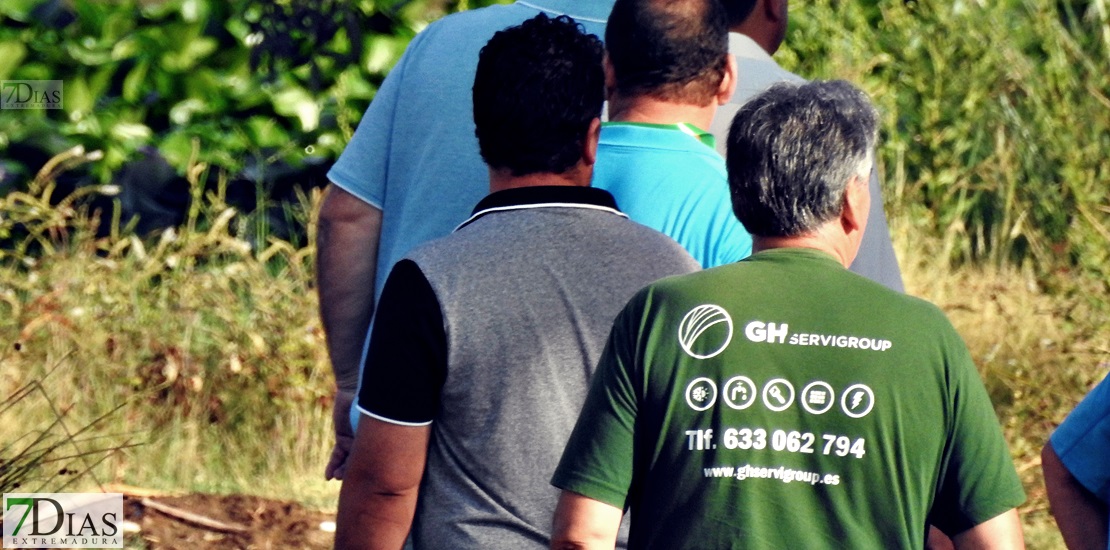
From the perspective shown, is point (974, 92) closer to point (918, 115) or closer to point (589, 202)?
point (918, 115)

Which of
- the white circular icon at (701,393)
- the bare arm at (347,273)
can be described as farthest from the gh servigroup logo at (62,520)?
the white circular icon at (701,393)

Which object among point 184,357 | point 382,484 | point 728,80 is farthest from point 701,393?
point 184,357

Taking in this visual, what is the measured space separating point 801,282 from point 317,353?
4415mm

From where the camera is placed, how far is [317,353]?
6.49 meters

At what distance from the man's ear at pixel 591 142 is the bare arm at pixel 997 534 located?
3.12ft

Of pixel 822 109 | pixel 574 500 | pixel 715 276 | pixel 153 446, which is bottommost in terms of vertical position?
pixel 153 446

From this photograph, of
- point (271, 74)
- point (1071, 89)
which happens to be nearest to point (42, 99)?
point (271, 74)

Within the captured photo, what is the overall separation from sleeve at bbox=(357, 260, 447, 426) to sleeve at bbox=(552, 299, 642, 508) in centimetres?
37

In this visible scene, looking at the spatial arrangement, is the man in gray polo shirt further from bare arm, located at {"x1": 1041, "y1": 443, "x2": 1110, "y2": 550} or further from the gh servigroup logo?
the gh servigroup logo

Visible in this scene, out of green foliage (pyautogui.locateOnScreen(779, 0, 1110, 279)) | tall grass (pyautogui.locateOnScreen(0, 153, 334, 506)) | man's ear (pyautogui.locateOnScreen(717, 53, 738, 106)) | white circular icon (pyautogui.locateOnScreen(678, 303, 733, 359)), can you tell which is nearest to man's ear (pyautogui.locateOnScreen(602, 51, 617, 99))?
man's ear (pyautogui.locateOnScreen(717, 53, 738, 106))

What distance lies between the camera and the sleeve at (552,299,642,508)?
7.52 feet

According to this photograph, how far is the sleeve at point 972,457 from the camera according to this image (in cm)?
227

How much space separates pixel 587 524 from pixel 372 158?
4.45 feet

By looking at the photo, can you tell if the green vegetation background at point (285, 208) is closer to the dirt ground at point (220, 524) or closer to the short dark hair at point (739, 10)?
the dirt ground at point (220, 524)
